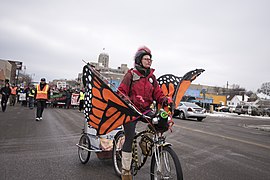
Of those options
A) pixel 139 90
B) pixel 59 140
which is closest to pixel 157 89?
pixel 139 90

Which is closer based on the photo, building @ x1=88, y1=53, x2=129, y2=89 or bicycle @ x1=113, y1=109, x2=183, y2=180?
bicycle @ x1=113, y1=109, x2=183, y2=180

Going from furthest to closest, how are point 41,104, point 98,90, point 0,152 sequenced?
point 41,104, point 0,152, point 98,90

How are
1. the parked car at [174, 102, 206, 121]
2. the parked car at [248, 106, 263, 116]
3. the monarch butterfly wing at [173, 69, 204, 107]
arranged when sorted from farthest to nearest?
1. the parked car at [248, 106, 263, 116]
2. the parked car at [174, 102, 206, 121]
3. the monarch butterfly wing at [173, 69, 204, 107]

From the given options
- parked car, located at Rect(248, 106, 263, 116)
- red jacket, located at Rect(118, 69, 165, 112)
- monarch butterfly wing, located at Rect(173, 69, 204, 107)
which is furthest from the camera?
parked car, located at Rect(248, 106, 263, 116)

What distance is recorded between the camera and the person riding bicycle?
331 cm

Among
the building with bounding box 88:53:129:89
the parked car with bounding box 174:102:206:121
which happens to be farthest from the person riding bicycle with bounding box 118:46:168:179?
the parked car with bounding box 174:102:206:121

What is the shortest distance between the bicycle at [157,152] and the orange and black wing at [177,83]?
64 cm

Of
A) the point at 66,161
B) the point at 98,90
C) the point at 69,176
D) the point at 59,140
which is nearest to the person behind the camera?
the point at 98,90

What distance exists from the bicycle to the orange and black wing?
0.64 meters

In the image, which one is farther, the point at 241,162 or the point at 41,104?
the point at 41,104

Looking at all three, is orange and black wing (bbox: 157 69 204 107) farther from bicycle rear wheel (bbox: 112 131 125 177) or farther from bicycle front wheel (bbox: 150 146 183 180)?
bicycle rear wheel (bbox: 112 131 125 177)

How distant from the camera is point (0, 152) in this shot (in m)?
5.17

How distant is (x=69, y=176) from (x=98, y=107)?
1.44m

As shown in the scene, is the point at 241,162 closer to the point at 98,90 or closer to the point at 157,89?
the point at 157,89
